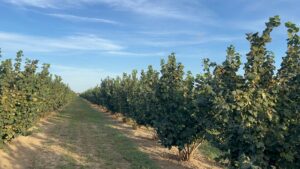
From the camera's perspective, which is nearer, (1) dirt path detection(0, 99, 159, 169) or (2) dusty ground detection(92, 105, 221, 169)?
(1) dirt path detection(0, 99, 159, 169)

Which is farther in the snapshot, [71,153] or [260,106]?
[71,153]

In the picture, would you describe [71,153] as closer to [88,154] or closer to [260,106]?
[88,154]

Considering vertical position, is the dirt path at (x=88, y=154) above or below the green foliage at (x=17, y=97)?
below

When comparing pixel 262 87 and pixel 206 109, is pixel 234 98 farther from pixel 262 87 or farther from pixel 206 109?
pixel 206 109

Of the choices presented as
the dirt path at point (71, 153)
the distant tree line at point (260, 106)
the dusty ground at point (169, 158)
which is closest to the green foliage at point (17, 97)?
the dirt path at point (71, 153)

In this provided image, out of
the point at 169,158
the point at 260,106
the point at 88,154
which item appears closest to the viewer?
the point at 260,106

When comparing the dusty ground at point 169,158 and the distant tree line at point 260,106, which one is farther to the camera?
the dusty ground at point 169,158

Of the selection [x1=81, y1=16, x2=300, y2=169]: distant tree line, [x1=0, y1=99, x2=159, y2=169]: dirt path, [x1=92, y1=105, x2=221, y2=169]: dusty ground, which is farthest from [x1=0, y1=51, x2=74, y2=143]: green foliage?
[x1=81, y1=16, x2=300, y2=169]: distant tree line

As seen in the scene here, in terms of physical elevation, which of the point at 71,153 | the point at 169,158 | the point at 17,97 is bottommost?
the point at 71,153

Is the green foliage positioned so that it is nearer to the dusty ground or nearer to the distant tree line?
the dusty ground

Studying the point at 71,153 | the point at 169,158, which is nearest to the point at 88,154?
the point at 71,153

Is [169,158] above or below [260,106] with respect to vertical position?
below

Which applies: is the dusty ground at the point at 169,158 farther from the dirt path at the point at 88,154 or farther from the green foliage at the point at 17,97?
the green foliage at the point at 17,97

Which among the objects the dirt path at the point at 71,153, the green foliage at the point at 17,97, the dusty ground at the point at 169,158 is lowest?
the dirt path at the point at 71,153
